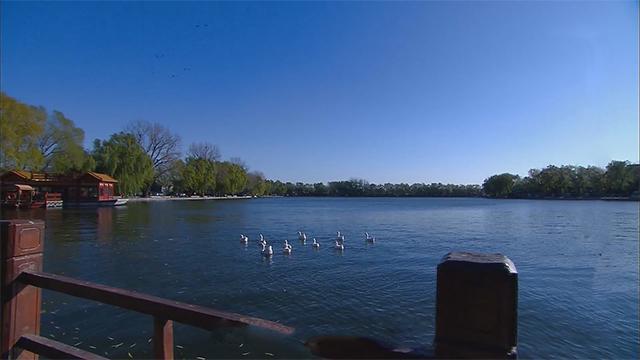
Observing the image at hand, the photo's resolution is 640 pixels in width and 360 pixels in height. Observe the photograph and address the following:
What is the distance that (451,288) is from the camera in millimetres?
1500

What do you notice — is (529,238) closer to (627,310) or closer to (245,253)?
(627,310)

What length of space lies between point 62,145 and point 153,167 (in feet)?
76.7

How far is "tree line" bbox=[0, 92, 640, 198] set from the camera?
51938 millimetres

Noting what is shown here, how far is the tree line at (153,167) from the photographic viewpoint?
170 feet

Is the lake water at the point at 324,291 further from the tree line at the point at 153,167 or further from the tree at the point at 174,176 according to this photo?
the tree at the point at 174,176

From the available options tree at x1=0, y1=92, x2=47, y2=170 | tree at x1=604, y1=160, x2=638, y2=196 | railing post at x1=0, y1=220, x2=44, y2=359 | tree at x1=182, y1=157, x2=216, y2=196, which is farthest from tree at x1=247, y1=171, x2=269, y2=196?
railing post at x1=0, y1=220, x2=44, y2=359

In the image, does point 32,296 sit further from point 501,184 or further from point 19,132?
point 501,184

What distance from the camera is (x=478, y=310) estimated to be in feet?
4.69

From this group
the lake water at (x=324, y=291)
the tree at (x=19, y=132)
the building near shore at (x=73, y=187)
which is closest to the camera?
the lake water at (x=324, y=291)

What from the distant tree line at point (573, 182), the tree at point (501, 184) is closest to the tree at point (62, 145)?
the distant tree line at point (573, 182)

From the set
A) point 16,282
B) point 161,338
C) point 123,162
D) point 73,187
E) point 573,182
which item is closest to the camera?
point 161,338

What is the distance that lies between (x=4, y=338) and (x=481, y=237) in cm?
2943

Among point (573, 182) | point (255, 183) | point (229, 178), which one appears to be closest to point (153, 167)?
point (229, 178)

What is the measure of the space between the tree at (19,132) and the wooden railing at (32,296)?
2237 inches
